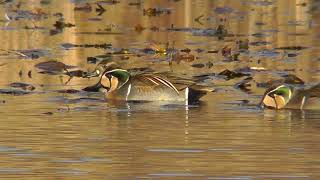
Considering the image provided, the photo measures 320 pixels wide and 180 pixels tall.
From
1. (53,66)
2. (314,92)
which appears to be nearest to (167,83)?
(314,92)

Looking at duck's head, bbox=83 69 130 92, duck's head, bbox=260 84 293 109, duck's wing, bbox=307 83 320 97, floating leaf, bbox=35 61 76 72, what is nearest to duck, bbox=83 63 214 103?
duck's head, bbox=83 69 130 92

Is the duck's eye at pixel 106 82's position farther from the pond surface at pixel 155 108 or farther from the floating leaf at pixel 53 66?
the floating leaf at pixel 53 66

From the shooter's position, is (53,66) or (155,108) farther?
(53,66)

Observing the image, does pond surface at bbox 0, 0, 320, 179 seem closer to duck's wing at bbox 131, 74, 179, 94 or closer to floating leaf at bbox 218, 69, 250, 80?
floating leaf at bbox 218, 69, 250, 80

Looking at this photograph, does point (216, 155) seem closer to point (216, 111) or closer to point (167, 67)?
point (216, 111)

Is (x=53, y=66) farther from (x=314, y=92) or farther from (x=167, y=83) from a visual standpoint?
(x=314, y=92)

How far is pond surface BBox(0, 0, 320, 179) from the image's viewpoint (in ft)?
34.2

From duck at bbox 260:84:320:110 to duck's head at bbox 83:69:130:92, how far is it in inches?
68.3

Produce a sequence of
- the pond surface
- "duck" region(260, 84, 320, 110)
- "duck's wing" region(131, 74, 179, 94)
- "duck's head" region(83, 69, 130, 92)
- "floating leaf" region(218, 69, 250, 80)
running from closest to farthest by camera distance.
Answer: the pond surface
"duck" region(260, 84, 320, 110)
"duck's wing" region(131, 74, 179, 94)
"duck's head" region(83, 69, 130, 92)
"floating leaf" region(218, 69, 250, 80)

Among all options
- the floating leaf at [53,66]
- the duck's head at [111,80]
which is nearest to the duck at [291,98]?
the duck's head at [111,80]

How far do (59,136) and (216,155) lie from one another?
1.57 m

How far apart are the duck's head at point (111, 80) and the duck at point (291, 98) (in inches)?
68.3

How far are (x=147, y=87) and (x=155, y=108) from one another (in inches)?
35.2

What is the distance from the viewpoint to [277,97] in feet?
46.2
